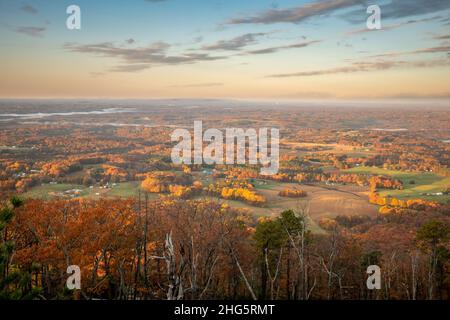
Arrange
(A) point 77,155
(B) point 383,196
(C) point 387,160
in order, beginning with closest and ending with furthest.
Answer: (B) point 383,196, (A) point 77,155, (C) point 387,160

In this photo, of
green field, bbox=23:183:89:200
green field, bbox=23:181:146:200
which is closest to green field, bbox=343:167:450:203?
green field, bbox=23:181:146:200

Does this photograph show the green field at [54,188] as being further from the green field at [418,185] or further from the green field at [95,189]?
the green field at [418,185]

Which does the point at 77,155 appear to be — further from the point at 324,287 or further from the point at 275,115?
the point at 275,115

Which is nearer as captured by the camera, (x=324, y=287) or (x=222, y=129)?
(x=324, y=287)

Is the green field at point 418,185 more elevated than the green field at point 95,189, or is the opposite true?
the green field at point 95,189

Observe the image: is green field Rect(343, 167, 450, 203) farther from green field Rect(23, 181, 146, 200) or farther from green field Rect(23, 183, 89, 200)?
green field Rect(23, 183, 89, 200)

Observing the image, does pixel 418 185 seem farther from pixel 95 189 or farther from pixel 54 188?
pixel 54 188

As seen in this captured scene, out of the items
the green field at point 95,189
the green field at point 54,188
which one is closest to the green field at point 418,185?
the green field at point 95,189

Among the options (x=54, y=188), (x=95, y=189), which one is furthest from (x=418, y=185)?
(x=54, y=188)
